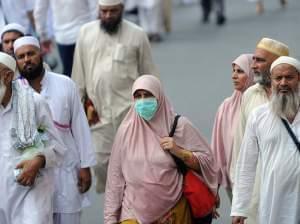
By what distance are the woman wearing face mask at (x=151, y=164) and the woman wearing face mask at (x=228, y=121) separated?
759mm

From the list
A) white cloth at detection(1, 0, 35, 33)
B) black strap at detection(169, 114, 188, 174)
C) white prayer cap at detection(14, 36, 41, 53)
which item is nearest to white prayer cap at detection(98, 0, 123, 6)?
white prayer cap at detection(14, 36, 41, 53)

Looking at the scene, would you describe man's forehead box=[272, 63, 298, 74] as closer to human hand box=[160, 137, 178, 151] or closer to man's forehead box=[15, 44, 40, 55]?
human hand box=[160, 137, 178, 151]

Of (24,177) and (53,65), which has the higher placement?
(24,177)

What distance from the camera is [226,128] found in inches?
333

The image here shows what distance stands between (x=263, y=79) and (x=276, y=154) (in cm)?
113

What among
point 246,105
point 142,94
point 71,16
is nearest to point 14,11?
point 71,16

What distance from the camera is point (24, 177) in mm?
7164

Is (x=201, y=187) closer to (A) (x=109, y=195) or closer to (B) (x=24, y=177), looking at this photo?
(A) (x=109, y=195)

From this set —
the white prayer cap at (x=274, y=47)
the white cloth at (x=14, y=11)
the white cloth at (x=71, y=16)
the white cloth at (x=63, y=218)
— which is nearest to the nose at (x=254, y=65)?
the white prayer cap at (x=274, y=47)

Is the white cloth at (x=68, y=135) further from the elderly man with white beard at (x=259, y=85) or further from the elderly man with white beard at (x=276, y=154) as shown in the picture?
the elderly man with white beard at (x=276, y=154)

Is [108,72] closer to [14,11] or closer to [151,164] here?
[151,164]

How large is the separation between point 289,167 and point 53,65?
30.5ft

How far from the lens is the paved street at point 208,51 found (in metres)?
13.1

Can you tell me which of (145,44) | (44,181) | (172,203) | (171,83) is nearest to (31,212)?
(44,181)
